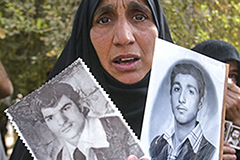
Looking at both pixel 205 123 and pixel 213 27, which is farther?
pixel 213 27

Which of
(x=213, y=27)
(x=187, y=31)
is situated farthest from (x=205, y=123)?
(x=213, y=27)

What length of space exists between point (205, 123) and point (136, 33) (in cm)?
58

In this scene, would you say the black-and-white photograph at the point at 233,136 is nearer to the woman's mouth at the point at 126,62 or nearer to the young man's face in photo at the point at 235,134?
the young man's face in photo at the point at 235,134

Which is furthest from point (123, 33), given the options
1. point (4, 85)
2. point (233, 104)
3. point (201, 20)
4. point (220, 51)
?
point (201, 20)

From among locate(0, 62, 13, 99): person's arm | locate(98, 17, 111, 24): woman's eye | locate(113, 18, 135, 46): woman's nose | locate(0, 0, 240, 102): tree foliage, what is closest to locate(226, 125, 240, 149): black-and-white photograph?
locate(113, 18, 135, 46): woman's nose

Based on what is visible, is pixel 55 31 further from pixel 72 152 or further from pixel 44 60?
pixel 72 152

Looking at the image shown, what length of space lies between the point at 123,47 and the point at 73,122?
47cm

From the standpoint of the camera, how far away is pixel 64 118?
127cm

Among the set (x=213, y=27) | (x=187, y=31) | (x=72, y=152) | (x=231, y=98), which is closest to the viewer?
(x=72, y=152)

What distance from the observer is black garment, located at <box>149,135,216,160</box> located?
123 centimetres

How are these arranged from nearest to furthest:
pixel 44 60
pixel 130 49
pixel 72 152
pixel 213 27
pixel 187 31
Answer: pixel 72 152 < pixel 130 49 < pixel 187 31 < pixel 213 27 < pixel 44 60

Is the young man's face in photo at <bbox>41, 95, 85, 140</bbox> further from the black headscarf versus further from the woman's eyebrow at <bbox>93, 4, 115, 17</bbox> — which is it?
the black headscarf

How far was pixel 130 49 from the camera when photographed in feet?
5.13

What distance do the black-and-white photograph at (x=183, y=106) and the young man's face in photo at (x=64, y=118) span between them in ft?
0.82
